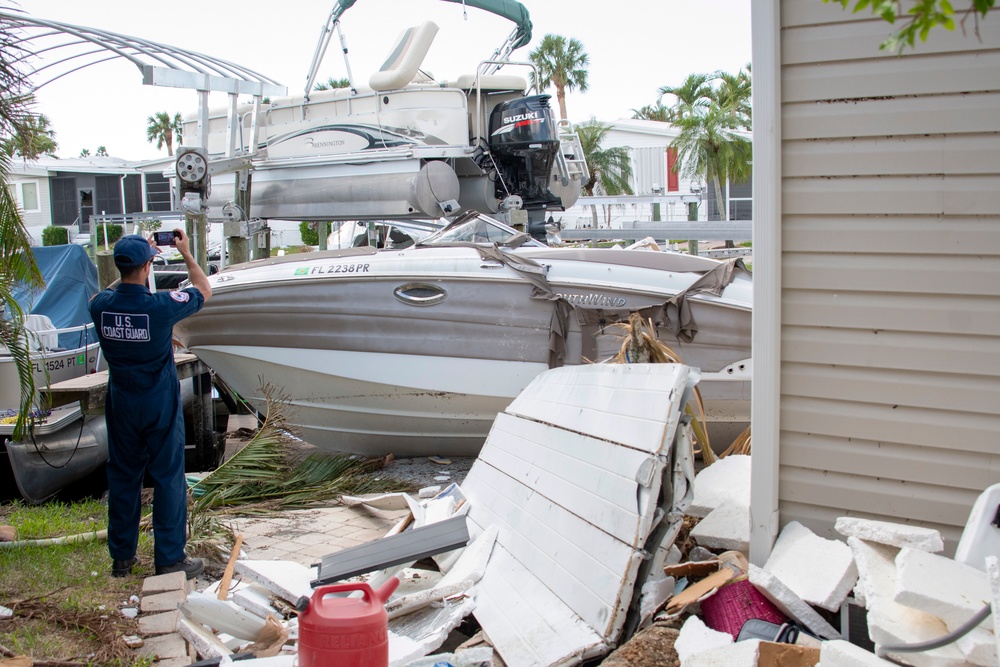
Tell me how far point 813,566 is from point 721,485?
1210 mm

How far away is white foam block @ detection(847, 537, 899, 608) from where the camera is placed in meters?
2.94

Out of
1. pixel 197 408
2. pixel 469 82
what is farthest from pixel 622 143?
pixel 197 408

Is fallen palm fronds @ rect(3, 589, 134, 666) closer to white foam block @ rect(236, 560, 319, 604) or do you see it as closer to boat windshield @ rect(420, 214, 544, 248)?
white foam block @ rect(236, 560, 319, 604)

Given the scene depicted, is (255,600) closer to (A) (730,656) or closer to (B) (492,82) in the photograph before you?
(A) (730,656)

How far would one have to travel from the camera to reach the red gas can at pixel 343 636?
2.82 meters

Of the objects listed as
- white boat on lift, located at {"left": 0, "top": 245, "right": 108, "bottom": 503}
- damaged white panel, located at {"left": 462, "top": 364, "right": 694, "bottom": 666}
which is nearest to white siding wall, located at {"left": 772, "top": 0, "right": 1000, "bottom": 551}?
damaged white panel, located at {"left": 462, "top": 364, "right": 694, "bottom": 666}

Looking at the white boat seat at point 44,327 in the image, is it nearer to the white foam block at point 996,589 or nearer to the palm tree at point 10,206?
the palm tree at point 10,206

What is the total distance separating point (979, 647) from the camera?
253 cm

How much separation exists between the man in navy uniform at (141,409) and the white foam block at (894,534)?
331cm

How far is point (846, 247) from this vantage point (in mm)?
3623

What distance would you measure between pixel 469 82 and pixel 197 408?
5.20 meters

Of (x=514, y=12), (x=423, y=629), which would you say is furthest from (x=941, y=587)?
(x=514, y=12)

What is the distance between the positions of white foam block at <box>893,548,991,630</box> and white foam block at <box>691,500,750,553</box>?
3.69ft

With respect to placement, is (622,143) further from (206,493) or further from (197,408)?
(206,493)
